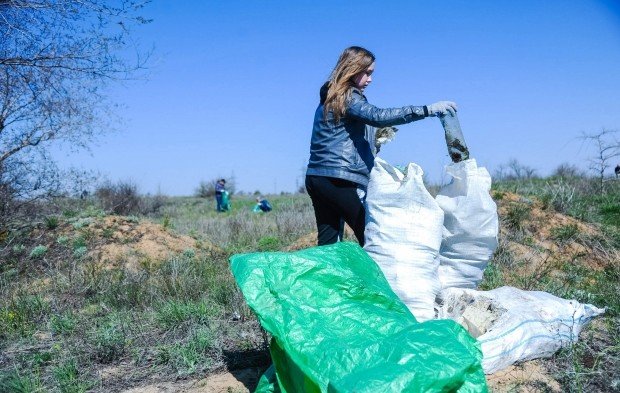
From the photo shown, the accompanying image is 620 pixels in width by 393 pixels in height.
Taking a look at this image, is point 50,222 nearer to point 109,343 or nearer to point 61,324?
point 61,324

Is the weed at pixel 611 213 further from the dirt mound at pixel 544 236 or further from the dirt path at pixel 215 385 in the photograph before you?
the dirt path at pixel 215 385

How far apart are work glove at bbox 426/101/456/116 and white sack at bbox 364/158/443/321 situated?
34cm

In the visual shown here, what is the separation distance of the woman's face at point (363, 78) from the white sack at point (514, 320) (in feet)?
4.37

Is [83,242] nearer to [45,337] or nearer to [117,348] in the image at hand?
[45,337]

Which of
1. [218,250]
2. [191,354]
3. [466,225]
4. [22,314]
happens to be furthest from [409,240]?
[218,250]

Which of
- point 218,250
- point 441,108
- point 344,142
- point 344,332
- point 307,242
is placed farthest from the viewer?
point 218,250

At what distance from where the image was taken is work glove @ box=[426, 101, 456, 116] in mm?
3252

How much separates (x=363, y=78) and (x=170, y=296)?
2.29 meters

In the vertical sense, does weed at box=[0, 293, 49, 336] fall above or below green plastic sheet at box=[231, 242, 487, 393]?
below

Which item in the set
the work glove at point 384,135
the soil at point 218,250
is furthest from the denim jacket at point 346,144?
the soil at point 218,250

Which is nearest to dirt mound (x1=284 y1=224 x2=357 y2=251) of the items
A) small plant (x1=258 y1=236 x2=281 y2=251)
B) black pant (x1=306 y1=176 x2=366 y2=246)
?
small plant (x1=258 y1=236 x2=281 y2=251)

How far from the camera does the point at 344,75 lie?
3438 millimetres

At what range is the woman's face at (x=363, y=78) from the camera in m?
3.47

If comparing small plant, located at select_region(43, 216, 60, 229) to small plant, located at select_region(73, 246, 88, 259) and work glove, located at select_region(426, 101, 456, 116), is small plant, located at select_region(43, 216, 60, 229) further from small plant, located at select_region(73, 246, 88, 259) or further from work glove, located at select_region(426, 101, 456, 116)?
work glove, located at select_region(426, 101, 456, 116)
